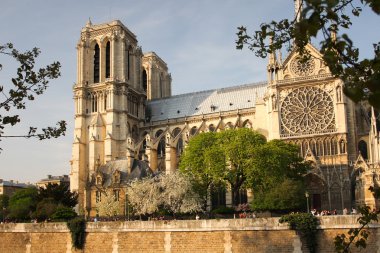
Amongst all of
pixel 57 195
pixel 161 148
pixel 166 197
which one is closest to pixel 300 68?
pixel 166 197

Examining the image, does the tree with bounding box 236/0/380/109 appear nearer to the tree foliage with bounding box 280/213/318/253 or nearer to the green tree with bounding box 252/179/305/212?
the tree foliage with bounding box 280/213/318/253

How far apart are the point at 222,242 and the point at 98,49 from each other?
147ft

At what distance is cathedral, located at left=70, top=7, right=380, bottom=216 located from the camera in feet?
162

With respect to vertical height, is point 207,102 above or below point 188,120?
above

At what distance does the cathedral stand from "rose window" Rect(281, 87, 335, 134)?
10 centimetres

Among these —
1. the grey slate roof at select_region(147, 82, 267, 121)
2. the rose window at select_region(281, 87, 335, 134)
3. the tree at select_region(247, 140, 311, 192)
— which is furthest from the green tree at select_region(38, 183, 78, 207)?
the grey slate roof at select_region(147, 82, 267, 121)

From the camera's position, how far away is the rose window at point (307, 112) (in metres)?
51.4

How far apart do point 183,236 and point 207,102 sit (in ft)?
127

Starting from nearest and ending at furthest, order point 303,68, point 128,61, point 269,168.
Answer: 1. point 269,168
2. point 303,68
3. point 128,61

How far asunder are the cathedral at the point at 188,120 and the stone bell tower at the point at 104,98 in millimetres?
126

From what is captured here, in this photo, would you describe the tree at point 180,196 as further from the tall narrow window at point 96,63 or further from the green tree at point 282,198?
the tall narrow window at point 96,63

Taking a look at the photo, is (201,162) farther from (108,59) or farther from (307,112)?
(108,59)

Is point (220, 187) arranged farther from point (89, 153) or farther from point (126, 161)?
point (89, 153)

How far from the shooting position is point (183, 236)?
105ft
